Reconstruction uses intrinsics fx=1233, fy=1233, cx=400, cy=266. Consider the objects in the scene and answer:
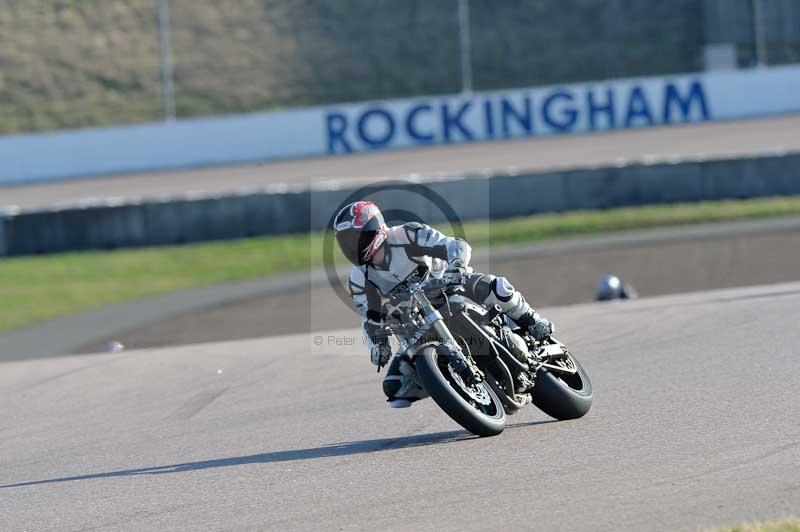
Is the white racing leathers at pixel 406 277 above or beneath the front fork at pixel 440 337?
above

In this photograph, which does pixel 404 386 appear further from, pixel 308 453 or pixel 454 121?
pixel 454 121

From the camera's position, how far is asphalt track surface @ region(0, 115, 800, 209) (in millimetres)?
26898

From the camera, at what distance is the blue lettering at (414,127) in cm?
3316

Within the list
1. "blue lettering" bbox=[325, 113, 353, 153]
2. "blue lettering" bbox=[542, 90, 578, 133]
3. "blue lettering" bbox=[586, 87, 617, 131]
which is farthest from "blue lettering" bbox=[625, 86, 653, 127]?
"blue lettering" bbox=[325, 113, 353, 153]

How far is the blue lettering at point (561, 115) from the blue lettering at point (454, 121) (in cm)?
211

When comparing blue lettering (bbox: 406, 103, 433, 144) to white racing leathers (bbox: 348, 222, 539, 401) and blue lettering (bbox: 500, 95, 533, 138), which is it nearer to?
blue lettering (bbox: 500, 95, 533, 138)

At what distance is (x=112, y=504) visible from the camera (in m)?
6.20

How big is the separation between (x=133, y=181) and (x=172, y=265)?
11.7m

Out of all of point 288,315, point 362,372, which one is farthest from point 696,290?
point 362,372

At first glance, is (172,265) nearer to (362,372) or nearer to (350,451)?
(362,372)

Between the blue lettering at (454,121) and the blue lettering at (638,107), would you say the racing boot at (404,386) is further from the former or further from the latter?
the blue lettering at (638,107)

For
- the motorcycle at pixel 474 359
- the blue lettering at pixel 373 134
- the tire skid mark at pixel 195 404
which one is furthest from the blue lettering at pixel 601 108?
the motorcycle at pixel 474 359

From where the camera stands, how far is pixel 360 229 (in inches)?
254

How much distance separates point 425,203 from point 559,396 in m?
13.4
